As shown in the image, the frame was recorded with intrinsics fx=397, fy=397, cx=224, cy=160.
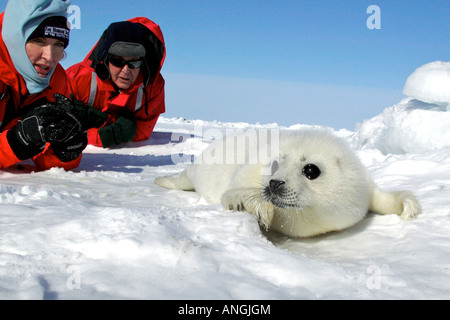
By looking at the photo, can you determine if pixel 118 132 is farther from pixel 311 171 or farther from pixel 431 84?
pixel 431 84

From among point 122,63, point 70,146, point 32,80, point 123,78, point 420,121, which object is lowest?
point 70,146

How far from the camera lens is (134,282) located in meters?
1.06

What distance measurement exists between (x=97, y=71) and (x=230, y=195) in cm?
326

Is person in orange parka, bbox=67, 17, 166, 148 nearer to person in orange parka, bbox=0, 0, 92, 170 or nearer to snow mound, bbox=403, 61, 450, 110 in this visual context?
person in orange parka, bbox=0, 0, 92, 170

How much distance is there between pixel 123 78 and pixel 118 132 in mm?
699

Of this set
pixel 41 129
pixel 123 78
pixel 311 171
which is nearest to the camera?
pixel 311 171

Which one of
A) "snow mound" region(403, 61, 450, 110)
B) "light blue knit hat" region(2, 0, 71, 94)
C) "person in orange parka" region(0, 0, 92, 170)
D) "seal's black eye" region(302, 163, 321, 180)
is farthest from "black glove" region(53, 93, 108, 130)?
"snow mound" region(403, 61, 450, 110)

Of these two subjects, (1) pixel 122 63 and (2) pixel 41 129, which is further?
(1) pixel 122 63

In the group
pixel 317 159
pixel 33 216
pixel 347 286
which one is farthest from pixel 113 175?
pixel 347 286

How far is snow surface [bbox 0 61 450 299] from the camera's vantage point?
41.4 inches

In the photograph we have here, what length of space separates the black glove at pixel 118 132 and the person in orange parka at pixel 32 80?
5.66 ft

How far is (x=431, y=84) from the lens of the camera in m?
4.98

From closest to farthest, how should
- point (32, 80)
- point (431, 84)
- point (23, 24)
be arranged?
1. point (23, 24)
2. point (32, 80)
3. point (431, 84)

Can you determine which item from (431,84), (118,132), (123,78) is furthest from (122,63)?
(431,84)
